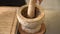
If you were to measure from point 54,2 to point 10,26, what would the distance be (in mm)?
583

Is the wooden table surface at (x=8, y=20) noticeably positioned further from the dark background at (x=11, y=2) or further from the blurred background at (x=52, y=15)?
the blurred background at (x=52, y=15)

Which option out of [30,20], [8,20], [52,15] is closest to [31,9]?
[30,20]

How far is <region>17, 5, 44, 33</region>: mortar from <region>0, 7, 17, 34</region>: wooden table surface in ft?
0.31

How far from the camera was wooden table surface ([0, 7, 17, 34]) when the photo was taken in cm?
103

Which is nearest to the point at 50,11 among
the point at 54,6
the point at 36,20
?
the point at 54,6

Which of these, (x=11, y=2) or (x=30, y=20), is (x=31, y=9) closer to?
(x=30, y=20)

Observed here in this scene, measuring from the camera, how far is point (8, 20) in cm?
108

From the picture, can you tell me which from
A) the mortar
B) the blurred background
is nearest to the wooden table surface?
the mortar

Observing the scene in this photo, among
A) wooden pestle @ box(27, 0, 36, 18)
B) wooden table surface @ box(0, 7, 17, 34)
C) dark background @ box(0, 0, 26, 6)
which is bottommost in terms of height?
wooden table surface @ box(0, 7, 17, 34)

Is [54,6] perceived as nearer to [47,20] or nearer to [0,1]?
[47,20]

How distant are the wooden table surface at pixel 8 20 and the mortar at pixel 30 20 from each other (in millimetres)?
95

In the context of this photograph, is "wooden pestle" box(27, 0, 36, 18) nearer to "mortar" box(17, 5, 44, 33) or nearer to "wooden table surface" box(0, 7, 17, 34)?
"mortar" box(17, 5, 44, 33)

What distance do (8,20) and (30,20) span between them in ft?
0.74

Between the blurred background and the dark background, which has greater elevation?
the dark background
